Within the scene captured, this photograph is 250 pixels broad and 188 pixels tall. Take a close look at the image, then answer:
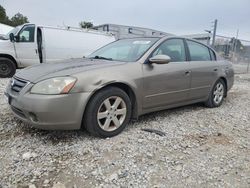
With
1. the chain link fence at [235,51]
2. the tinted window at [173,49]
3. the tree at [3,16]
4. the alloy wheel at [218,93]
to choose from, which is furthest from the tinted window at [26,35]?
the tree at [3,16]

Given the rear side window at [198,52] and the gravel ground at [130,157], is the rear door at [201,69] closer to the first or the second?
the rear side window at [198,52]

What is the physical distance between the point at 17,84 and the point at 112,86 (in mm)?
1224

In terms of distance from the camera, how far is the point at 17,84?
3094 mm

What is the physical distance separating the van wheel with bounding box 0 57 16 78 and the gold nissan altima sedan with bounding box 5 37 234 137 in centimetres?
492

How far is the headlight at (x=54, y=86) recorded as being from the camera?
2.80 m

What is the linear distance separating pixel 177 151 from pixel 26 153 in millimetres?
1788

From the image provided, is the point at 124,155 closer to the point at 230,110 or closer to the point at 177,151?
the point at 177,151

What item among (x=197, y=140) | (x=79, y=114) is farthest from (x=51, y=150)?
(x=197, y=140)

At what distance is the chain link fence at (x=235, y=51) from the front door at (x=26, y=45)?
9.02m

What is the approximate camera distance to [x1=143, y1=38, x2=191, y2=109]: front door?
3588 mm

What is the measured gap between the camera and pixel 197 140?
10.9 feet

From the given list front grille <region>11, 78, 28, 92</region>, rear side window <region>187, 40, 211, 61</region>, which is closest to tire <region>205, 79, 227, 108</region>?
rear side window <region>187, 40, 211, 61</region>

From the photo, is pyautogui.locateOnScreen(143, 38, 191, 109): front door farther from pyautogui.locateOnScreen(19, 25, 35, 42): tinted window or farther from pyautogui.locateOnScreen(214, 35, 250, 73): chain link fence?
pyautogui.locateOnScreen(214, 35, 250, 73): chain link fence

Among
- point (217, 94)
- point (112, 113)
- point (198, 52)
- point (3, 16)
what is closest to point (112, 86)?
point (112, 113)
